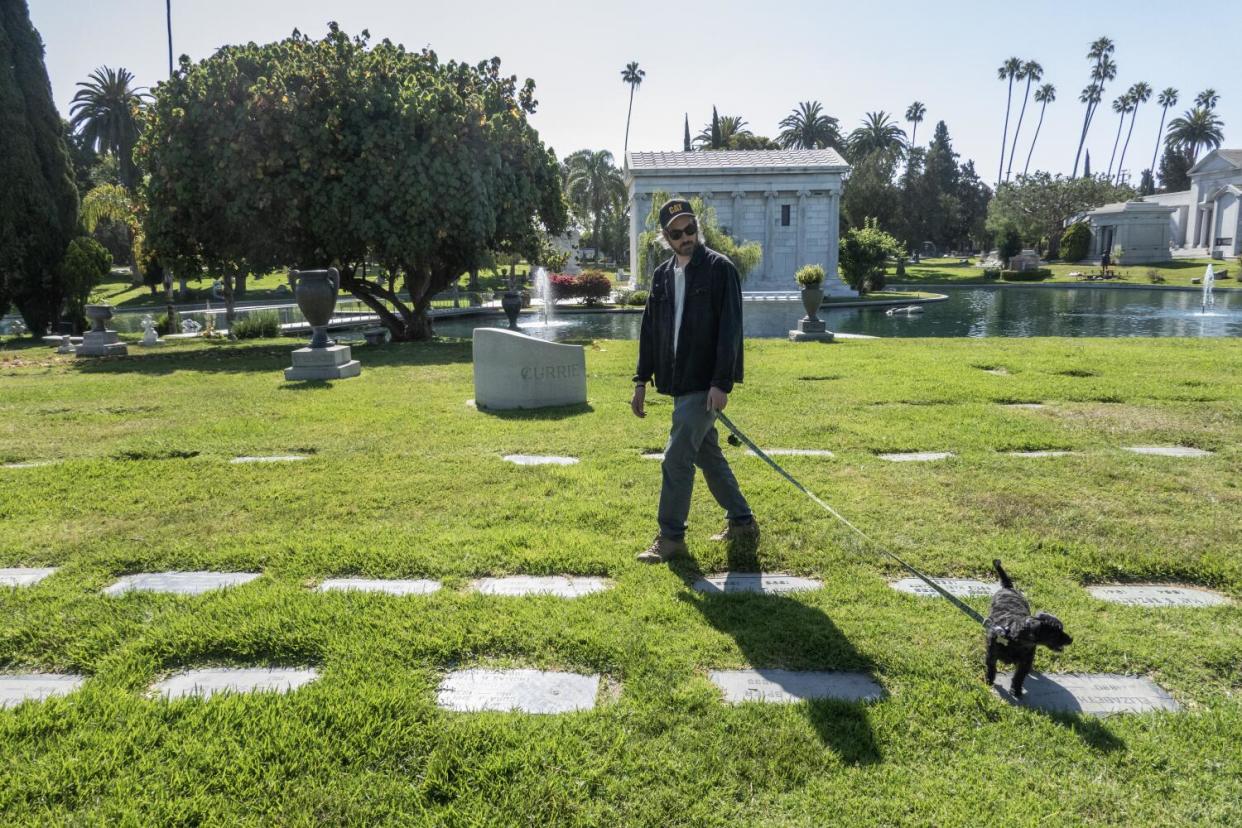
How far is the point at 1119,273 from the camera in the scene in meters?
44.1

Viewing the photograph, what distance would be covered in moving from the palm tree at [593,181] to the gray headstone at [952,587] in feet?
207

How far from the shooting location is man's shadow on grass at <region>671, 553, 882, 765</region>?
2410 mm

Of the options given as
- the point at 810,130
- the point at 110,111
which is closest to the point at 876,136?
the point at 810,130

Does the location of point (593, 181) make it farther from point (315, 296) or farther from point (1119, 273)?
point (315, 296)

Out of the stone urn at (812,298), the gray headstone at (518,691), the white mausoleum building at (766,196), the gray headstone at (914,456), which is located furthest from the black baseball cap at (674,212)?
the white mausoleum building at (766,196)

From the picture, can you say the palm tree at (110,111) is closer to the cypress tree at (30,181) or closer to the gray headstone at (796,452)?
the cypress tree at (30,181)

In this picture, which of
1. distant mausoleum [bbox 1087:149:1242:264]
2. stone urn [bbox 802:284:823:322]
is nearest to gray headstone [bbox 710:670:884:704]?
stone urn [bbox 802:284:823:322]

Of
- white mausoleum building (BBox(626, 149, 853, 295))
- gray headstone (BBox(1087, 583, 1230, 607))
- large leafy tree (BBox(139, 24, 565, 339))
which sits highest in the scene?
white mausoleum building (BBox(626, 149, 853, 295))

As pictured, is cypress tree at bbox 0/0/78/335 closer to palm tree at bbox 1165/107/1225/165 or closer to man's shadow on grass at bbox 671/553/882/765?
man's shadow on grass at bbox 671/553/882/765

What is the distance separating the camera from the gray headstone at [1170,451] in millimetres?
5855

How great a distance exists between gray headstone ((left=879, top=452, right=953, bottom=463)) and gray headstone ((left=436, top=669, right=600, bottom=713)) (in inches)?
152

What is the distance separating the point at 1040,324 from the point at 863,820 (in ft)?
78.2

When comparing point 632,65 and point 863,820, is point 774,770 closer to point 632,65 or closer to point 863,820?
point 863,820

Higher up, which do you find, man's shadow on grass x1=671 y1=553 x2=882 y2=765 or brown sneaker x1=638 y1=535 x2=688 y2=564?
brown sneaker x1=638 y1=535 x2=688 y2=564
